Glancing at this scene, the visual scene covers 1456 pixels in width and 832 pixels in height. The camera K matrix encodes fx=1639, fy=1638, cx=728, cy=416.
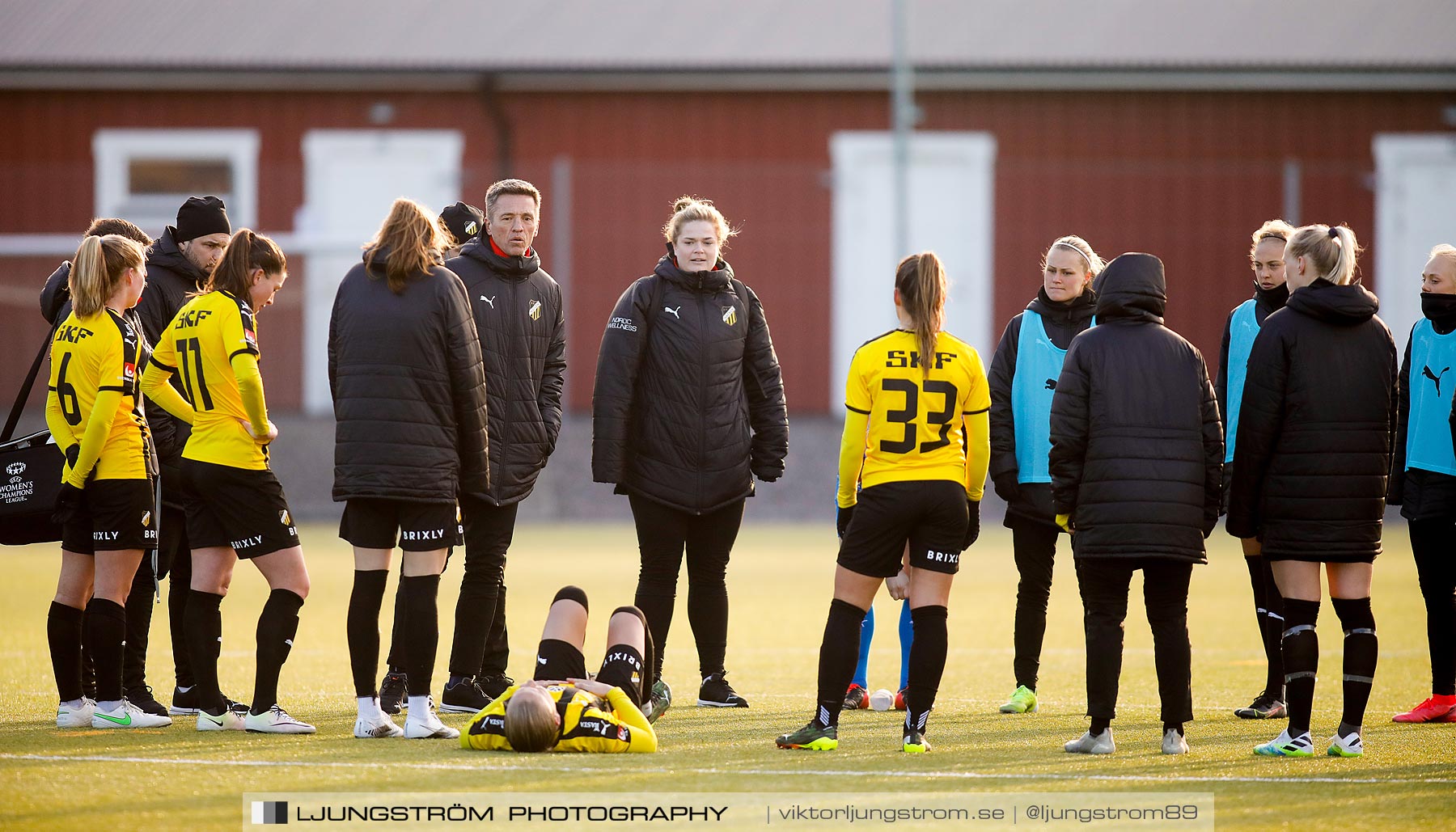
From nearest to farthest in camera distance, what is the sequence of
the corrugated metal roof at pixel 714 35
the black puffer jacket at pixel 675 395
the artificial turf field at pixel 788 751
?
the artificial turf field at pixel 788 751 → the black puffer jacket at pixel 675 395 → the corrugated metal roof at pixel 714 35

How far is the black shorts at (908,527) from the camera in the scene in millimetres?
5984

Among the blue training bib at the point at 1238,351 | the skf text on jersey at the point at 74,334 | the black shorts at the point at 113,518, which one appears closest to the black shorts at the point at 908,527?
the blue training bib at the point at 1238,351

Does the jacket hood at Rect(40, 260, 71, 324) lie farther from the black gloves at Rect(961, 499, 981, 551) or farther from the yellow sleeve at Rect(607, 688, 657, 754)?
the black gloves at Rect(961, 499, 981, 551)

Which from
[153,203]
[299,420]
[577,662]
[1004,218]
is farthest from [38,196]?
[577,662]

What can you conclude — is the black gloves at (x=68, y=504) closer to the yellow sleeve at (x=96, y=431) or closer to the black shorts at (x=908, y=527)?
the yellow sleeve at (x=96, y=431)

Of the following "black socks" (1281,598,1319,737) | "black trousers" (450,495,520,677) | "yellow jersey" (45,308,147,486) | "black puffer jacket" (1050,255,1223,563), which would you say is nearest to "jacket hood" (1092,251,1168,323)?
"black puffer jacket" (1050,255,1223,563)

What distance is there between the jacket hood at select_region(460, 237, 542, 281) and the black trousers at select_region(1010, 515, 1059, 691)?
2425 millimetres

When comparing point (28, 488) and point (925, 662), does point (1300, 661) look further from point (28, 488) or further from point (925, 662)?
point (28, 488)

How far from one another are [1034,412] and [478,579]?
8.26 feet

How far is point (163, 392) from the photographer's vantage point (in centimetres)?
633

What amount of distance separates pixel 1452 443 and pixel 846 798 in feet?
10.8

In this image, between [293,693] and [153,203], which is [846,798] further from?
[153,203]

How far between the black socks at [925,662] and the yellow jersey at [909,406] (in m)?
0.52

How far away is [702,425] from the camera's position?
284 inches
